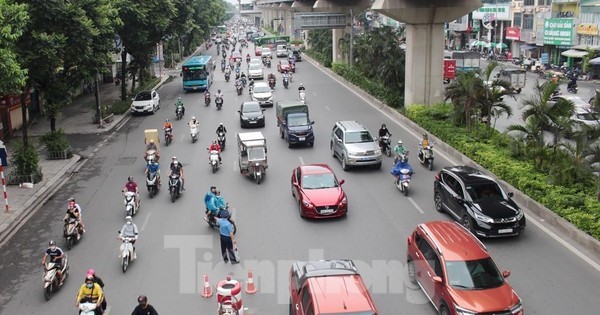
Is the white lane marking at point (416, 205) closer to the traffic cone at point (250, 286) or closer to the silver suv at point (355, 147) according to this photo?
the silver suv at point (355, 147)

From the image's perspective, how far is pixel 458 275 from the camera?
12125mm

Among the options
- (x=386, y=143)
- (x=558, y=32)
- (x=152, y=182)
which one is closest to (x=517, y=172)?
(x=386, y=143)

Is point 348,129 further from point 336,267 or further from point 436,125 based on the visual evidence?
point 336,267

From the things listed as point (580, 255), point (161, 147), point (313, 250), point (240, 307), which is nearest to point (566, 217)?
point (580, 255)

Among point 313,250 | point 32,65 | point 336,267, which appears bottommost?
point 313,250

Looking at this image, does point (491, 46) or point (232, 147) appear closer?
point (232, 147)

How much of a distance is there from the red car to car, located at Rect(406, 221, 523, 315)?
5005 mm

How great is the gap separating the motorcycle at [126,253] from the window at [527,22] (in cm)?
6143

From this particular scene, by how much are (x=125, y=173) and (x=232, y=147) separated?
19.8 ft

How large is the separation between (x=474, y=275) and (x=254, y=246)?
263 inches

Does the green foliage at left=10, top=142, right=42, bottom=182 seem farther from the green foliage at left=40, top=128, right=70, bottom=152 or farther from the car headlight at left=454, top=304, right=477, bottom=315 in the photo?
the car headlight at left=454, top=304, right=477, bottom=315

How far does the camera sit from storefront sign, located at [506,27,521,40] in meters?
70.0

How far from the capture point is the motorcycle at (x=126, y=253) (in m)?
15.4

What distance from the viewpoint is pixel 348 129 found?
2547cm
